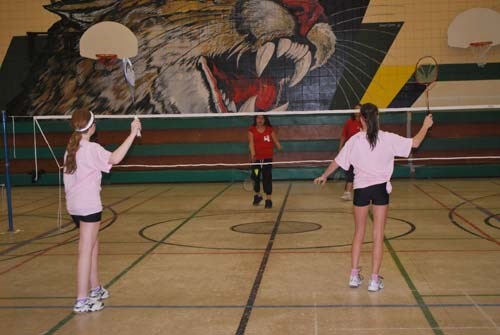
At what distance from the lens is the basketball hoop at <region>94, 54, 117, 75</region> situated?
17688 mm

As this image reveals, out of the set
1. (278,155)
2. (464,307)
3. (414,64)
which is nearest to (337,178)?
(278,155)

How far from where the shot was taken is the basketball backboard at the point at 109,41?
18250 mm

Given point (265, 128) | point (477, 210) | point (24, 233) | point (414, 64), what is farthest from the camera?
point (414, 64)

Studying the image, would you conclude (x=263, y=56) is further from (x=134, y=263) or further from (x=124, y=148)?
(x=124, y=148)

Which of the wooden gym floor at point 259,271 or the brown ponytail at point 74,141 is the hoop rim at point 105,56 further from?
the brown ponytail at point 74,141

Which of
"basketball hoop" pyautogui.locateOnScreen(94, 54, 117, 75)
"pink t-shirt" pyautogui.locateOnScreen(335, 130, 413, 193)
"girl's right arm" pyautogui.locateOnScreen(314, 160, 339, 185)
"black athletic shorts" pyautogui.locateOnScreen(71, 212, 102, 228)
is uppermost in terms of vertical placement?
"basketball hoop" pyautogui.locateOnScreen(94, 54, 117, 75)

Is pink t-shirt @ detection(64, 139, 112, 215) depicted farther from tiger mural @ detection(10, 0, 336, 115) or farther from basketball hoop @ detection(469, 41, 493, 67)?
basketball hoop @ detection(469, 41, 493, 67)

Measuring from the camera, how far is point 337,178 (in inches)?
718

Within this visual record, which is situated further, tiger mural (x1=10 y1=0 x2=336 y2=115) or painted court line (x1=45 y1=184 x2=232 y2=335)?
tiger mural (x1=10 y1=0 x2=336 y2=115)

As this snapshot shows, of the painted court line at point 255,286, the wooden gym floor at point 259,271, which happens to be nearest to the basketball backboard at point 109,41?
the wooden gym floor at point 259,271

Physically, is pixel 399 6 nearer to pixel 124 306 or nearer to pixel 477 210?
pixel 477 210

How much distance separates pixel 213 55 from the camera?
61.2ft

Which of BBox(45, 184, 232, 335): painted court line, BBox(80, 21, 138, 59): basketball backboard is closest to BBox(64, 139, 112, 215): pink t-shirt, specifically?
BBox(45, 184, 232, 335): painted court line

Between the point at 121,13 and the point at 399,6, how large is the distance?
8.19m
